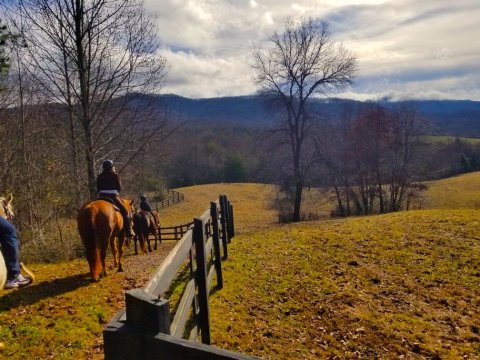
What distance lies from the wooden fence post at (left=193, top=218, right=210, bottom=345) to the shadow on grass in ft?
14.1

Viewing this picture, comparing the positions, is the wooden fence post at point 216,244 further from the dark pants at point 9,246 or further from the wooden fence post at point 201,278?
the dark pants at point 9,246

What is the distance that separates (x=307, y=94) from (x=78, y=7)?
20254 millimetres

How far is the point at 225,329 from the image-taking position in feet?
25.0

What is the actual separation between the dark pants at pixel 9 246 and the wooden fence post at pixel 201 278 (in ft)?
10.4

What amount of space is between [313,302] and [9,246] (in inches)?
256

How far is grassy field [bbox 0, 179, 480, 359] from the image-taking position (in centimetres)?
712

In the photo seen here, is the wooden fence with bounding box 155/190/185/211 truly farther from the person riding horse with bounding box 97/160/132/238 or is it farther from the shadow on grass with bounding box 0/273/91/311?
the shadow on grass with bounding box 0/273/91/311

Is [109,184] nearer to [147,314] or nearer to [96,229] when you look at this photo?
[96,229]

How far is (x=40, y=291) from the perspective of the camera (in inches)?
358

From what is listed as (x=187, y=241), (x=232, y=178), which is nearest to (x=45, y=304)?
(x=187, y=241)

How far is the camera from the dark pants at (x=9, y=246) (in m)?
6.49

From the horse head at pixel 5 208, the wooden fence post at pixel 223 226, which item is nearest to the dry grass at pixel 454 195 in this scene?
the wooden fence post at pixel 223 226

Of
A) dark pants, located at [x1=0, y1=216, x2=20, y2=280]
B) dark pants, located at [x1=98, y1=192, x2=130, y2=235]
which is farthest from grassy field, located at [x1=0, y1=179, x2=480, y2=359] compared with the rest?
dark pants, located at [x1=98, y1=192, x2=130, y2=235]

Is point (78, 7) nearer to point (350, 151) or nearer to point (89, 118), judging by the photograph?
point (89, 118)
